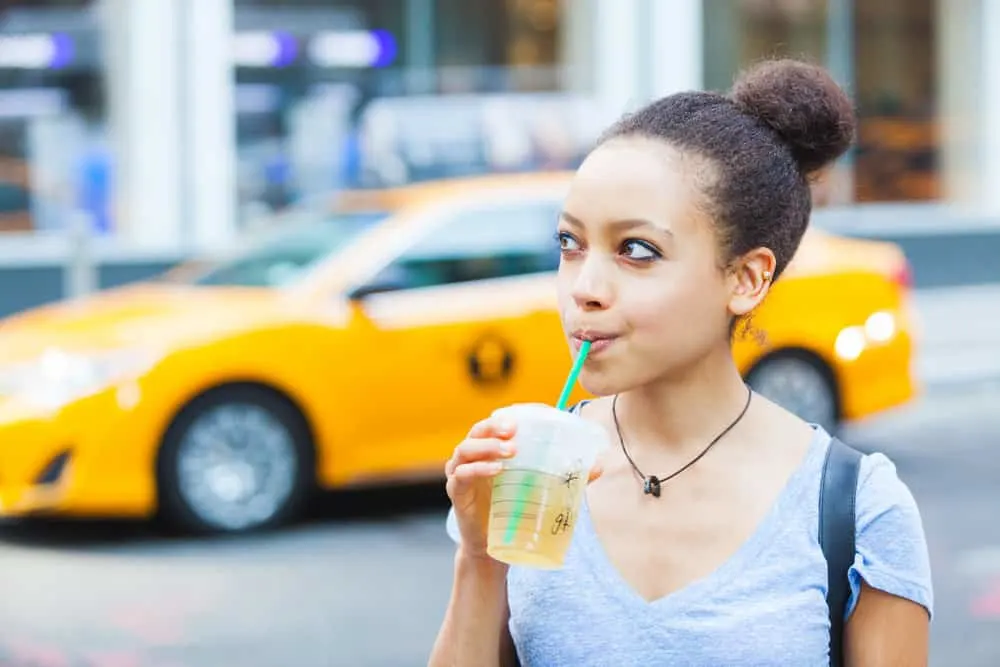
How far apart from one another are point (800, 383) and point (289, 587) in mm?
3520

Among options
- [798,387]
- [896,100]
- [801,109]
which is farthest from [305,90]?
[801,109]

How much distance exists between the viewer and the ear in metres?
2.11

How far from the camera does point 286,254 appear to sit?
8.74 metres

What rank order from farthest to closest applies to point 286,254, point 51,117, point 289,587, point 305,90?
point 305,90, point 51,117, point 286,254, point 289,587

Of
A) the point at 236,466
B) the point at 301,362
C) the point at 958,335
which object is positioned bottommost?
the point at 958,335

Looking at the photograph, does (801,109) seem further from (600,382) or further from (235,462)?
(235,462)

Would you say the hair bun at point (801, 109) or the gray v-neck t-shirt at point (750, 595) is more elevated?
the hair bun at point (801, 109)

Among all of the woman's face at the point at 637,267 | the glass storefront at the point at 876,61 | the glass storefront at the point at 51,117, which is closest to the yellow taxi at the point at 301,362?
the woman's face at the point at 637,267

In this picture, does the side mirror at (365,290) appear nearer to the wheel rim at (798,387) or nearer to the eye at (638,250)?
the wheel rim at (798,387)

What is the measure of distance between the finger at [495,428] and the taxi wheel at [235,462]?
19.6 feet

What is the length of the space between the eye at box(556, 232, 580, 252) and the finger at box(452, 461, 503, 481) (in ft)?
1.02

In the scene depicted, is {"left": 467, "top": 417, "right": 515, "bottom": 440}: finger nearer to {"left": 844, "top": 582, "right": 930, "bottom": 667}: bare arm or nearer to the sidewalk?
{"left": 844, "top": 582, "right": 930, "bottom": 667}: bare arm

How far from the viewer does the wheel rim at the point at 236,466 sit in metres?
7.79

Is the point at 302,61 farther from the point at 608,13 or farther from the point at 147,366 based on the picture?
the point at 147,366
